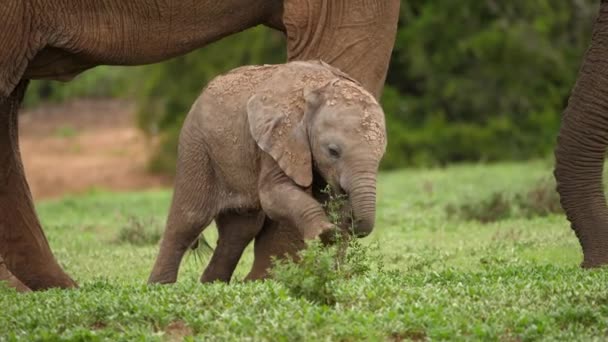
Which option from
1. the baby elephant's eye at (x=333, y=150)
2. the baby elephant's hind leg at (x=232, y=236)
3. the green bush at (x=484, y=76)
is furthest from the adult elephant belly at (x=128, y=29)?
the green bush at (x=484, y=76)

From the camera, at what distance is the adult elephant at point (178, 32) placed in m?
8.09

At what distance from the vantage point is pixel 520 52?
21531 mm

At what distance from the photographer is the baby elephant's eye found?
24.7ft

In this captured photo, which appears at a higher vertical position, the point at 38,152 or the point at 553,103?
the point at 553,103

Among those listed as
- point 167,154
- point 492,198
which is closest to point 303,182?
point 492,198

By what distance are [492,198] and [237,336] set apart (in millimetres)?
6959

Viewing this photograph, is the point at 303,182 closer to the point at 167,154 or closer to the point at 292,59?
the point at 292,59

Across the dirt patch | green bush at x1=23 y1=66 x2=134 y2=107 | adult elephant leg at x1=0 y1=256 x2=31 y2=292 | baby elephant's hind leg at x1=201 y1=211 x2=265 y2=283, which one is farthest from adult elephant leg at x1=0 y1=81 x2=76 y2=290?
green bush at x1=23 y1=66 x2=134 y2=107

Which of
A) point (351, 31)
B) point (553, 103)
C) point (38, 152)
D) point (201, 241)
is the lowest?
point (38, 152)

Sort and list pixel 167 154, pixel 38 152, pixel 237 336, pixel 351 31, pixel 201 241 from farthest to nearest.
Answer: pixel 38 152 < pixel 167 154 < pixel 201 241 < pixel 351 31 < pixel 237 336

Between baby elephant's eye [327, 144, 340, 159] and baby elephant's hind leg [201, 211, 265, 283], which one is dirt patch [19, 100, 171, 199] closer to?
baby elephant's hind leg [201, 211, 265, 283]

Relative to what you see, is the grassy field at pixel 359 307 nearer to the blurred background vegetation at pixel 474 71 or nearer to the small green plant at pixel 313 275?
the small green plant at pixel 313 275

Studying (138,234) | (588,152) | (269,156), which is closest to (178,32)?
(269,156)

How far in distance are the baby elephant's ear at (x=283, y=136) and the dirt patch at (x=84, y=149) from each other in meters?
15.4
